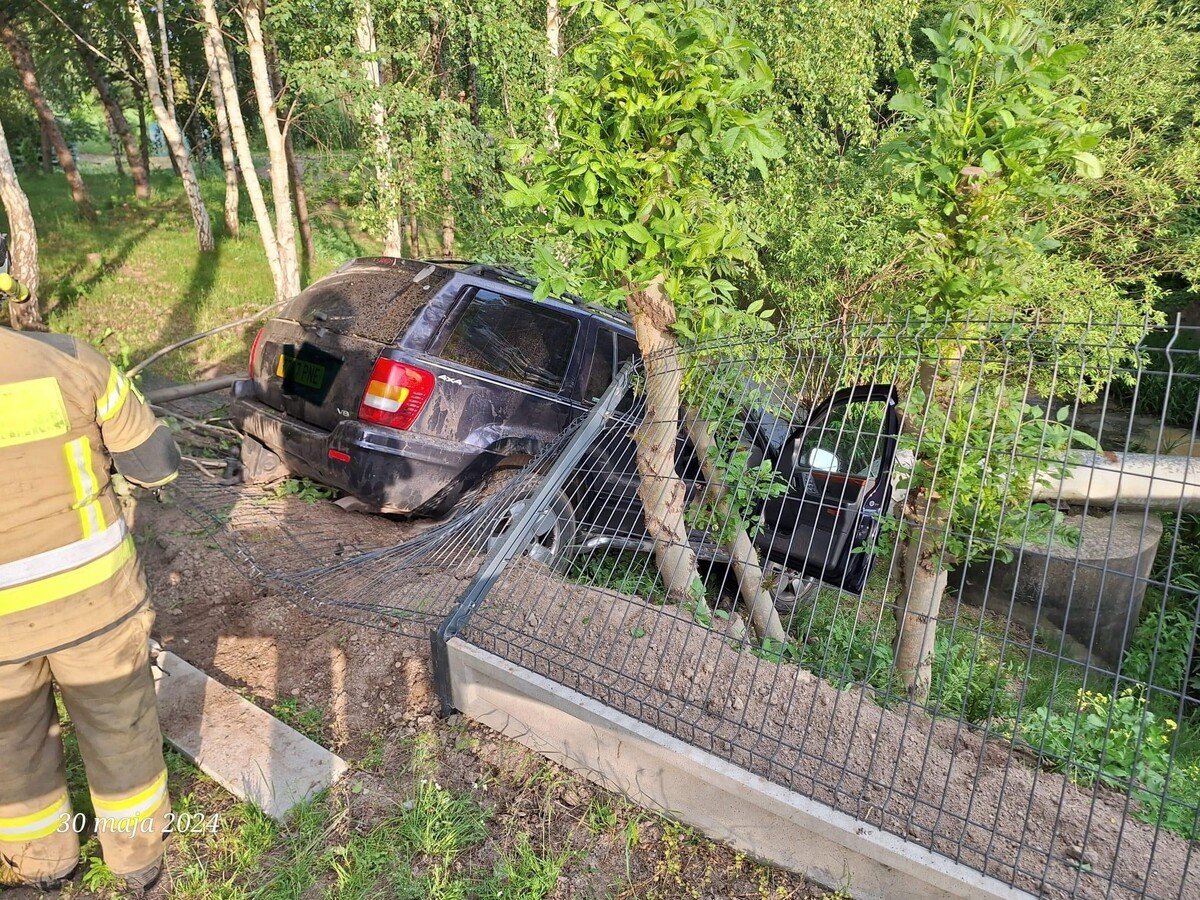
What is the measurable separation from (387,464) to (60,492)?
1.97 m

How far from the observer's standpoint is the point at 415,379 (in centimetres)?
407

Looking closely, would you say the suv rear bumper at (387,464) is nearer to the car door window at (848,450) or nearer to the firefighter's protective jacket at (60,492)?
the firefighter's protective jacket at (60,492)

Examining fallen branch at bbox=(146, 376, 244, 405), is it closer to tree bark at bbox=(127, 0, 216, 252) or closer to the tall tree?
the tall tree

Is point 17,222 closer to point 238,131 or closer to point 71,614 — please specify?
point 238,131

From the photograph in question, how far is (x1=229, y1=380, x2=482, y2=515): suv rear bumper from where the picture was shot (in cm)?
407

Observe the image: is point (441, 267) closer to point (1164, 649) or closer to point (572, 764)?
point (572, 764)

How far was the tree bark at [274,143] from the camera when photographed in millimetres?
7254

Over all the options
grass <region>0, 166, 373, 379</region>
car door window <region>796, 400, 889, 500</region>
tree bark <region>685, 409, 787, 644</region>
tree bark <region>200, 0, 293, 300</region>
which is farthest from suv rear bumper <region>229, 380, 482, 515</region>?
tree bark <region>200, 0, 293, 300</region>

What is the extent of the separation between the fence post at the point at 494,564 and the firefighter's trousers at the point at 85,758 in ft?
3.24

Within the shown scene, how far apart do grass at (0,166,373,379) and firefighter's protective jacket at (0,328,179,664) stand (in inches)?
198

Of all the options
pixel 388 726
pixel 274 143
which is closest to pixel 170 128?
pixel 274 143

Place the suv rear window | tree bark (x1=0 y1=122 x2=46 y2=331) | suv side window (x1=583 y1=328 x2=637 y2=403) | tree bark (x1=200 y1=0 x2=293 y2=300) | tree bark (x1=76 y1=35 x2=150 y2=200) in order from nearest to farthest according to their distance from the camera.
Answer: the suv rear window, suv side window (x1=583 y1=328 x2=637 y2=403), tree bark (x1=0 y1=122 x2=46 y2=331), tree bark (x1=200 y1=0 x2=293 y2=300), tree bark (x1=76 y1=35 x2=150 y2=200)

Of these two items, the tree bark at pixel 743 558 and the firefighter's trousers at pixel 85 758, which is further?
the tree bark at pixel 743 558

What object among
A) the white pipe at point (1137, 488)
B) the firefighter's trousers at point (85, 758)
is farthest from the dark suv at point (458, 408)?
the white pipe at point (1137, 488)
